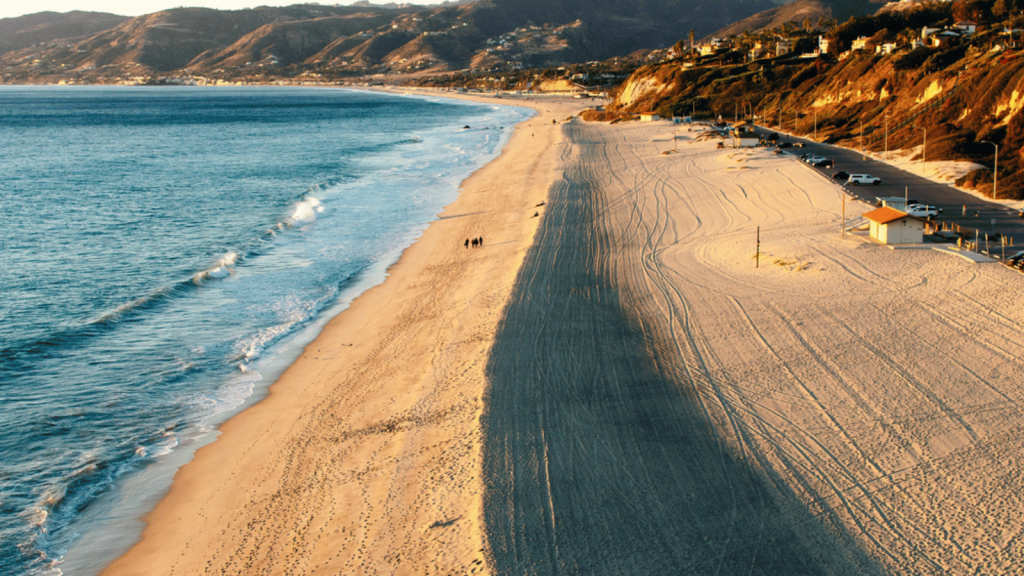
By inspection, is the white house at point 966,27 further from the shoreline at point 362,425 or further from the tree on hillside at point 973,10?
the shoreline at point 362,425

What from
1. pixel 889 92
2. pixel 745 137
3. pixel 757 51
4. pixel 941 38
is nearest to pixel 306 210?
pixel 745 137

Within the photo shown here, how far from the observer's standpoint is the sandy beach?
12.4 metres

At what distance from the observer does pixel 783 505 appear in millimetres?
13219

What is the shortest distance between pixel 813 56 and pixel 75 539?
4084 inches

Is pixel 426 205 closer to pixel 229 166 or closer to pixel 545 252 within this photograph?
pixel 545 252

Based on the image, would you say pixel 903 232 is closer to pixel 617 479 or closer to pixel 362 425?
pixel 617 479

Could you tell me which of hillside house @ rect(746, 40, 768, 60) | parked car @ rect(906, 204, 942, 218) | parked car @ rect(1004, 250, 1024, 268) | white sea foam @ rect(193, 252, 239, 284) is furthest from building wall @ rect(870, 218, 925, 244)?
hillside house @ rect(746, 40, 768, 60)

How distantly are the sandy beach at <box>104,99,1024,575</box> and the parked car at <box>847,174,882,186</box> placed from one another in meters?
13.5

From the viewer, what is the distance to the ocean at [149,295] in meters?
16.0

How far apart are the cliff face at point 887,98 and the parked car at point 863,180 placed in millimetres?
4249

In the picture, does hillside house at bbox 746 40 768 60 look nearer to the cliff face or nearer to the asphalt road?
the cliff face

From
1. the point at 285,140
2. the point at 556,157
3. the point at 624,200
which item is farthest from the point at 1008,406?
the point at 285,140

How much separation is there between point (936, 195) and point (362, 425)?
33.6 metres

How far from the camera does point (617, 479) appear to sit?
14117 millimetres
